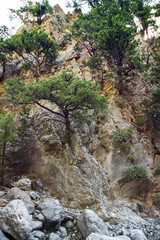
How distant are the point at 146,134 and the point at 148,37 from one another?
15.0m

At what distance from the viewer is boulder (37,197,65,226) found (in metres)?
5.74

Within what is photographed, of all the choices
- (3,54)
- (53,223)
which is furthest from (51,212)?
(3,54)

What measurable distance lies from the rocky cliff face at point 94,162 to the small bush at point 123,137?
36cm

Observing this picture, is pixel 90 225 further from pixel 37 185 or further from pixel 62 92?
pixel 62 92

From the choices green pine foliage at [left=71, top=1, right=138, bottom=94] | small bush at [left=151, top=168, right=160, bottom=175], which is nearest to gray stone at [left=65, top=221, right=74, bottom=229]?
small bush at [left=151, top=168, right=160, bottom=175]

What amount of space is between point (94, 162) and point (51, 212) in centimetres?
450

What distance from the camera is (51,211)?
611 centimetres

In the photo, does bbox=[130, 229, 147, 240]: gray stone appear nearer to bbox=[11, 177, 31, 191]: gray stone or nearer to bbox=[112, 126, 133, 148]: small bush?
bbox=[11, 177, 31, 191]: gray stone

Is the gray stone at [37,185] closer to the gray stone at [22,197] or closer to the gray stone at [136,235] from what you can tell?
the gray stone at [22,197]

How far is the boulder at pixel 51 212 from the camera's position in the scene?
574cm

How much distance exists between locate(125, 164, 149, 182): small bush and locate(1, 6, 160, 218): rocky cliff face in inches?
16.4

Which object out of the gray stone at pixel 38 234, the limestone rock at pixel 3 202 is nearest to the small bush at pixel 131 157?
the gray stone at pixel 38 234

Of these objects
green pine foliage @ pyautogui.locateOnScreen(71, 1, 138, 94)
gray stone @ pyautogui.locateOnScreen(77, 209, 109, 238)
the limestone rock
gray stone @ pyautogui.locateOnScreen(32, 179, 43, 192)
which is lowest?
gray stone @ pyautogui.locateOnScreen(77, 209, 109, 238)

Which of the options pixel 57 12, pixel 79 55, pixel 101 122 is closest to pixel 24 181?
pixel 101 122
